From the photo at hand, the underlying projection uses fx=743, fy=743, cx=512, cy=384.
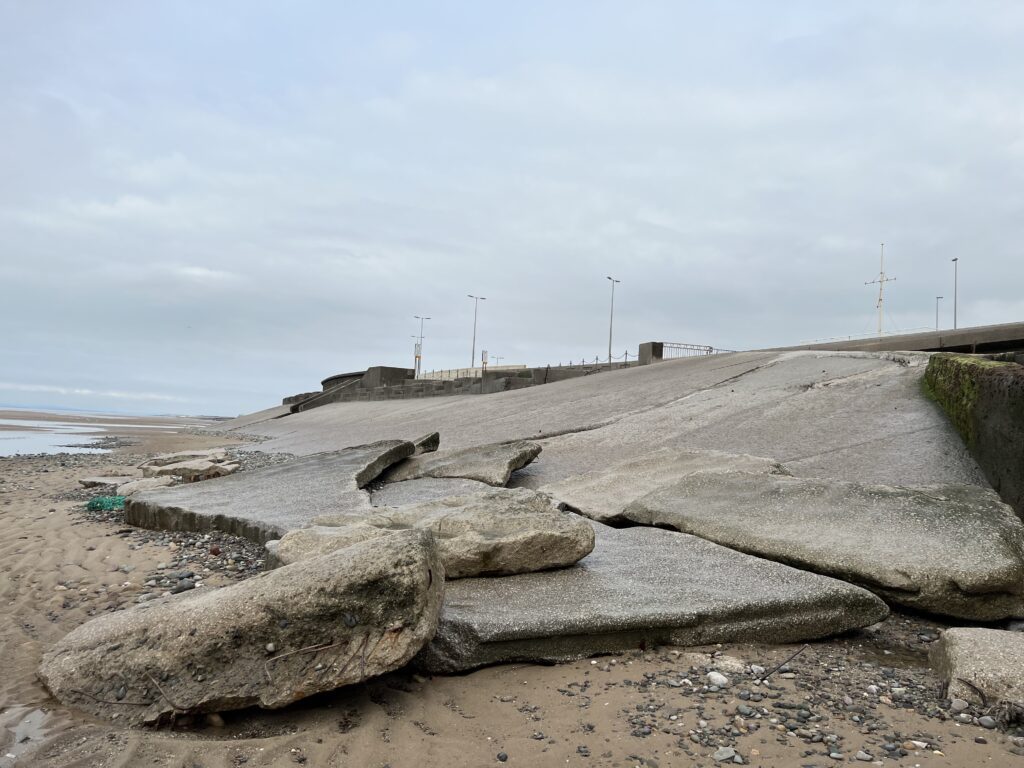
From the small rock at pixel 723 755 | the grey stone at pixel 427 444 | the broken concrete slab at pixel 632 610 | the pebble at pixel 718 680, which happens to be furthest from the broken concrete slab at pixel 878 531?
the grey stone at pixel 427 444

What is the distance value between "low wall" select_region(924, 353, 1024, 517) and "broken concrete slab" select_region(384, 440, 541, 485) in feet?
14.4

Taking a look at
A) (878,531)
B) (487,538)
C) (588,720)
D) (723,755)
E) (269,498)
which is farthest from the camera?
(269,498)

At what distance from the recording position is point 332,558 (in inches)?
132

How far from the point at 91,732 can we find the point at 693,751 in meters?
2.40

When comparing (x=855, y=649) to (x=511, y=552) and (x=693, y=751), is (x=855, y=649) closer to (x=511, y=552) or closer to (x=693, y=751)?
(x=693, y=751)

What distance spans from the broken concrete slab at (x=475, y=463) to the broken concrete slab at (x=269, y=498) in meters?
0.25

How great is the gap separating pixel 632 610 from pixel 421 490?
4021 mm

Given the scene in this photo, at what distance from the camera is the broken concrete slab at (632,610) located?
3617mm

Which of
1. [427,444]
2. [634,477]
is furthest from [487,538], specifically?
[427,444]

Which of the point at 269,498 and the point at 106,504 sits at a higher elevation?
the point at 269,498

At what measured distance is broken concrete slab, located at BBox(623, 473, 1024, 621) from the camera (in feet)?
13.9

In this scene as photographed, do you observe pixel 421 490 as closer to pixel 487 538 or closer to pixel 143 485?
pixel 487 538

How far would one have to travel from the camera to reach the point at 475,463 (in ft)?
27.1

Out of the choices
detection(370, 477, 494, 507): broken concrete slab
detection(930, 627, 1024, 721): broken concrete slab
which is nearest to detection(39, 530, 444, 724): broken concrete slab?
detection(930, 627, 1024, 721): broken concrete slab
